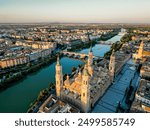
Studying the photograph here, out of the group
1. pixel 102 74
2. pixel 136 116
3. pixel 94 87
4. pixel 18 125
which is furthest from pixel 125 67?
pixel 18 125

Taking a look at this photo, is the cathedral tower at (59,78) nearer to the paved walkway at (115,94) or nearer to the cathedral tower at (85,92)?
the cathedral tower at (85,92)

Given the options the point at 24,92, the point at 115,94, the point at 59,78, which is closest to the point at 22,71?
the point at 24,92

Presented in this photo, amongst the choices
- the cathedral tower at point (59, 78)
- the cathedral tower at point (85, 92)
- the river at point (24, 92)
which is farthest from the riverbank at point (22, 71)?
the cathedral tower at point (85, 92)

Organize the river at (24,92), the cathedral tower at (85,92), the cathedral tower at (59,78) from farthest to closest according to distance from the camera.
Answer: the river at (24,92) → the cathedral tower at (59,78) → the cathedral tower at (85,92)

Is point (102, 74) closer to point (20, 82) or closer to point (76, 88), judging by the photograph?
point (76, 88)

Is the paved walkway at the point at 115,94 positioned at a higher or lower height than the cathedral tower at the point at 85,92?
lower

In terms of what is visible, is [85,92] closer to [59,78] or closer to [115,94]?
[59,78]

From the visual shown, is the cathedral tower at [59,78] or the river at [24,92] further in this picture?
the river at [24,92]

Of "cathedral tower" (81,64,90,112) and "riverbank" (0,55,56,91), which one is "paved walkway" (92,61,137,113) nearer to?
"cathedral tower" (81,64,90,112)
